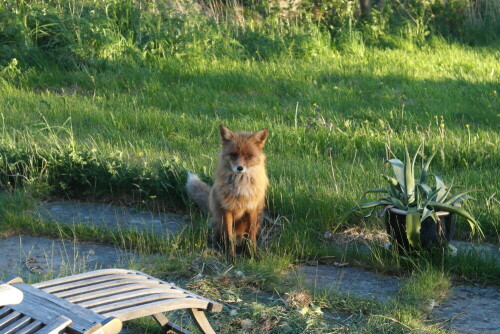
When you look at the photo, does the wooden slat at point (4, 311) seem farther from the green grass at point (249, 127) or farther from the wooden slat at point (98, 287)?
the green grass at point (249, 127)

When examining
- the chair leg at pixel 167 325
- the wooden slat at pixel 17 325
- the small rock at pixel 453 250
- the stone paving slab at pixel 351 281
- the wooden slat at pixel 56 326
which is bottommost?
the stone paving slab at pixel 351 281

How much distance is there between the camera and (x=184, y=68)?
1140 cm

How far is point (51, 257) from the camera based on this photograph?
5.80 meters

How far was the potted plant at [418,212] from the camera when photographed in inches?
219

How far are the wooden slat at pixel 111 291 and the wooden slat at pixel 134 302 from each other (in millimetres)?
141

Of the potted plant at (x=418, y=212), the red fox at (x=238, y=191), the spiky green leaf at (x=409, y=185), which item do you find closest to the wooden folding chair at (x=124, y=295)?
the red fox at (x=238, y=191)

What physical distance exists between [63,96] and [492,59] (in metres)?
8.27

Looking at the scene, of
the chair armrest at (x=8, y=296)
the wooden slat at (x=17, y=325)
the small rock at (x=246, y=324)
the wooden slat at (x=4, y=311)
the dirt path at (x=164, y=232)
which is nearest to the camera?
the chair armrest at (x=8, y=296)

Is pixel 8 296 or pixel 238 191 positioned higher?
pixel 8 296

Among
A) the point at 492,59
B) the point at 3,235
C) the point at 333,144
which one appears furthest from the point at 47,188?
the point at 492,59

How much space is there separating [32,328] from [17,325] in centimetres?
11

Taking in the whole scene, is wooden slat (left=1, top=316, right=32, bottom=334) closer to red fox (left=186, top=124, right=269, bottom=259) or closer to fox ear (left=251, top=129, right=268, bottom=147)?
red fox (left=186, top=124, right=269, bottom=259)

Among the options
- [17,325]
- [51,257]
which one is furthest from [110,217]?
[17,325]

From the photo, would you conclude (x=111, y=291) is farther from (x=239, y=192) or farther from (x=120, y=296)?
(x=239, y=192)
